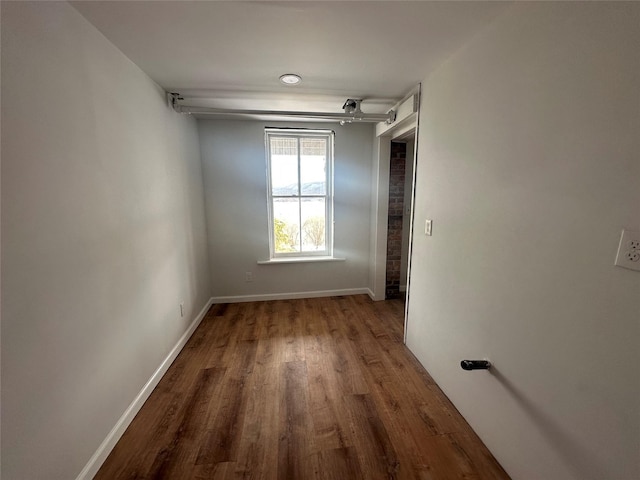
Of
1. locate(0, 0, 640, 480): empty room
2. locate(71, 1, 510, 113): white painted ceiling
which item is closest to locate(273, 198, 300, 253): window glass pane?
locate(0, 0, 640, 480): empty room

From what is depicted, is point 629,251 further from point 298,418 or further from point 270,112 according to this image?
point 270,112

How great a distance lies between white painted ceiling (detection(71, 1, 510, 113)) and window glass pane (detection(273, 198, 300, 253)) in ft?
4.58

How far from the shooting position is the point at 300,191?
10.6 ft

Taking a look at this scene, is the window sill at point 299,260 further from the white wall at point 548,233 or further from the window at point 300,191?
the white wall at point 548,233

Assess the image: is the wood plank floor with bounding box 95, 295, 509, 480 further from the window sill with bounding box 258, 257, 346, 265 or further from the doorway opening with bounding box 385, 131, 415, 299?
the doorway opening with bounding box 385, 131, 415, 299

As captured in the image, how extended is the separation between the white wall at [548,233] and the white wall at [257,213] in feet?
5.35

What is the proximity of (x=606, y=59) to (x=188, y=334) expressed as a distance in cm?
318

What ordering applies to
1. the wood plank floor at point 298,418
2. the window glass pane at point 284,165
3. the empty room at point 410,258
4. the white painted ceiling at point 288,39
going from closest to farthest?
the empty room at point 410,258 < the white painted ceiling at point 288,39 < the wood plank floor at point 298,418 < the window glass pane at point 284,165

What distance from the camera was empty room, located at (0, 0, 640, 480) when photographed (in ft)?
2.86

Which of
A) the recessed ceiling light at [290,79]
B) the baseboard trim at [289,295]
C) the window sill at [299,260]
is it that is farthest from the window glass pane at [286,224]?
the recessed ceiling light at [290,79]

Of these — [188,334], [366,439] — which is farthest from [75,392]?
[366,439]

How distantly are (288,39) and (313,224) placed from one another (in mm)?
2166

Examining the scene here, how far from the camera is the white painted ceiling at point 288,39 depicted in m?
1.16

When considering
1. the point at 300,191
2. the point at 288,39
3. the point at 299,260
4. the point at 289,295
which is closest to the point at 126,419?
the point at 289,295
